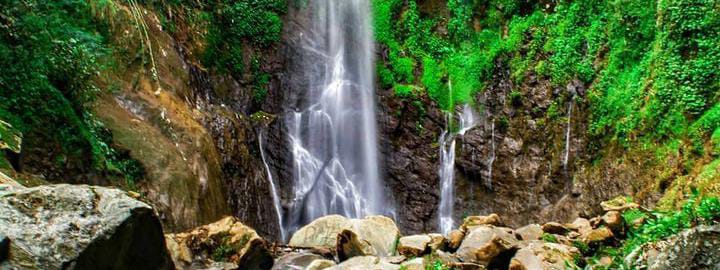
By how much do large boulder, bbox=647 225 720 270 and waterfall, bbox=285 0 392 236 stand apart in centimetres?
1089

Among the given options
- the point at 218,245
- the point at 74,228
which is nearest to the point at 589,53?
the point at 218,245

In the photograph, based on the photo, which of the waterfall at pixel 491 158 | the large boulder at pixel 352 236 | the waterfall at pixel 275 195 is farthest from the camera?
the waterfall at pixel 491 158

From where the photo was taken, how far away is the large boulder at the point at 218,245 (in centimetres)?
791

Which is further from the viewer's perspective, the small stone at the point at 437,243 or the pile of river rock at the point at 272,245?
the small stone at the point at 437,243

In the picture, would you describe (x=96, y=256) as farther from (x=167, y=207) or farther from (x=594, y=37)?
(x=594, y=37)

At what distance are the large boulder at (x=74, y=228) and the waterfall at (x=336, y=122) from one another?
32.1ft

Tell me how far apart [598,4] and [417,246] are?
991cm

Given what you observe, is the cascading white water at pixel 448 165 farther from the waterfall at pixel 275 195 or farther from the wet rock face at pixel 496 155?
the waterfall at pixel 275 195

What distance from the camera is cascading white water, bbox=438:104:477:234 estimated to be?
15.6 m

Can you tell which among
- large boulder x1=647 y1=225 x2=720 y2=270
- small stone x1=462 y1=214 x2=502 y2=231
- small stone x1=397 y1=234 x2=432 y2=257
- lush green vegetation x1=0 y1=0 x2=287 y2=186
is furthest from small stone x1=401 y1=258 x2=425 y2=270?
lush green vegetation x1=0 y1=0 x2=287 y2=186

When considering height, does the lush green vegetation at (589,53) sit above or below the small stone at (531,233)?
above

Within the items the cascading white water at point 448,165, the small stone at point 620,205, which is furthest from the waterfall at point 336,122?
the small stone at point 620,205

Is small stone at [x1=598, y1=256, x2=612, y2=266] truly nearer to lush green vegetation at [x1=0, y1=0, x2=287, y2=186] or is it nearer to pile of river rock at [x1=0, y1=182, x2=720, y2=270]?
pile of river rock at [x1=0, y1=182, x2=720, y2=270]

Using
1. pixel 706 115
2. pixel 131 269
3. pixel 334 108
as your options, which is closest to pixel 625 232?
pixel 706 115
